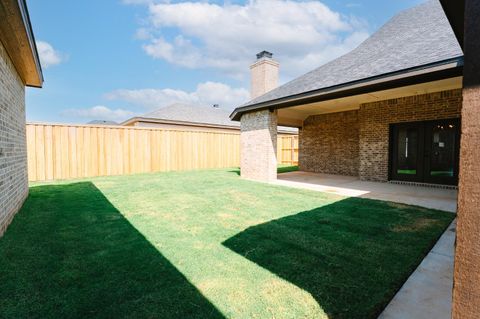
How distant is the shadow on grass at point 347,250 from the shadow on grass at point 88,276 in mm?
986

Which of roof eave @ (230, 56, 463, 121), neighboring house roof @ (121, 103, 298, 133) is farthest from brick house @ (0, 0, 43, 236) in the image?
neighboring house roof @ (121, 103, 298, 133)

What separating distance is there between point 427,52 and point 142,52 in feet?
67.5

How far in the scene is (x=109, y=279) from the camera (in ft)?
7.59

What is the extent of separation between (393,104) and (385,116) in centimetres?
47

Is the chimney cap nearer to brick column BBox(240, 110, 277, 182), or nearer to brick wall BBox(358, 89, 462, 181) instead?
brick column BBox(240, 110, 277, 182)

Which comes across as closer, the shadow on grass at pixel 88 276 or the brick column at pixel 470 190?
the brick column at pixel 470 190

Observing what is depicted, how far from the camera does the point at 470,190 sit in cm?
103

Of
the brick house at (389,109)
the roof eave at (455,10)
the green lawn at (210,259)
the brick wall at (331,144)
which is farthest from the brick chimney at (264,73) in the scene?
the roof eave at (455,10)

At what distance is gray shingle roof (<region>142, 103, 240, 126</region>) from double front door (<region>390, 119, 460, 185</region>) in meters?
14.1

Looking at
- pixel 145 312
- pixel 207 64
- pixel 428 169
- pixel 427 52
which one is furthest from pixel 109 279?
pixel 207 64

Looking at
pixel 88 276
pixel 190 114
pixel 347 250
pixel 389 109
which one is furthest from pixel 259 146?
pixel 190 114

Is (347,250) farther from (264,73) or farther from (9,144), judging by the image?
(264,73)

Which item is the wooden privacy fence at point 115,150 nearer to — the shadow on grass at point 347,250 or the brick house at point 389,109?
the brick house at point 389,109

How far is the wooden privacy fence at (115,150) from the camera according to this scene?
372 inches
